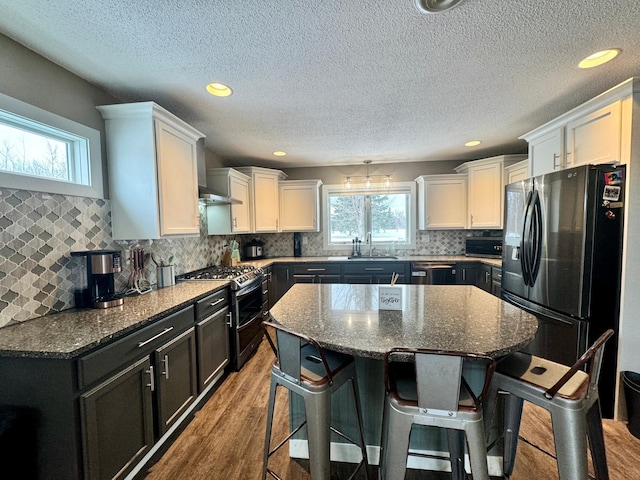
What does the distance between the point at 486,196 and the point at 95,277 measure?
14.0 feet

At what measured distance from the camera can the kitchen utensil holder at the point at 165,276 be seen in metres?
2.42

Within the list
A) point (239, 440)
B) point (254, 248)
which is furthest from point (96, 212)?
point (254, 248)

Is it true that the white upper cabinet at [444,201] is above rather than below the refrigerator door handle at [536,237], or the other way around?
above

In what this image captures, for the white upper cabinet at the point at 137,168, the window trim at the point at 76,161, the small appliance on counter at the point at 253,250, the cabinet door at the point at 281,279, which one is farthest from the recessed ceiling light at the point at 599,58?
the small appliance on counter at the point at 253,250

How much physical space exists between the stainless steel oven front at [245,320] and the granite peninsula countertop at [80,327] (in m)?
0.64

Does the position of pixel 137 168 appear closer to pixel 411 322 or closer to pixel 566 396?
pixel 411 322

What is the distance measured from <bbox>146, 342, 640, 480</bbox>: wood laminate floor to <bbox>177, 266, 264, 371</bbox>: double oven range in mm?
494

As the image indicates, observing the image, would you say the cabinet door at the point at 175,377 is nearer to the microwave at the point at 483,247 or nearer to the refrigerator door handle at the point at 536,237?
the refrigerator door handle at the point at 536,237

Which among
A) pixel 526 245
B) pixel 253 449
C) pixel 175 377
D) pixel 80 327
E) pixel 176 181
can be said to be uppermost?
pixel 176 181

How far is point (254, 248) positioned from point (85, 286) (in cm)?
263

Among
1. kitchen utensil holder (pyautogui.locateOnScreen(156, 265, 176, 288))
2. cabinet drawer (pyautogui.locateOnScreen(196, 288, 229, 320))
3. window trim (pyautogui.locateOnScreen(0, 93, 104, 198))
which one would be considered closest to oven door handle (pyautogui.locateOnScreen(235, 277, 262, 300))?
cabinet drawer (pyautogui.locateOnScreen(196, 288, 229, 320))

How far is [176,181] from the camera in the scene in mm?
2270

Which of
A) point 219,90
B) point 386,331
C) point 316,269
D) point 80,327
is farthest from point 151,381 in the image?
point 316,269

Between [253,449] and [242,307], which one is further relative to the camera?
[242,307]
